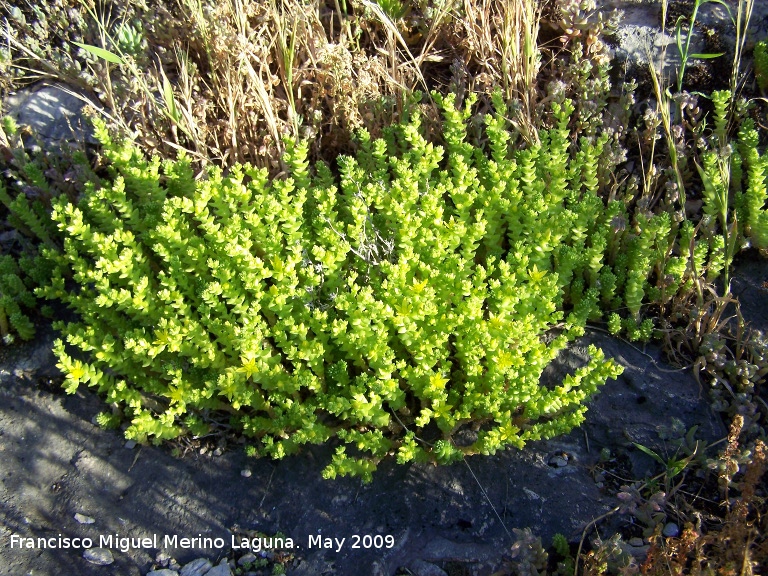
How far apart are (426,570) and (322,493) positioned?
576 mm

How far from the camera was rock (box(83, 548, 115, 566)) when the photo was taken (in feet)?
9.64

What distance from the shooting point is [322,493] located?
309 centimetres

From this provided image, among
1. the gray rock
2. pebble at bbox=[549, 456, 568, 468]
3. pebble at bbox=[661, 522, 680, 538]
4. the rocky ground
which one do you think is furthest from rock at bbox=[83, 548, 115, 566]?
the gray rock

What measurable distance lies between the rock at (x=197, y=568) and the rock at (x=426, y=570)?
87 centimetres

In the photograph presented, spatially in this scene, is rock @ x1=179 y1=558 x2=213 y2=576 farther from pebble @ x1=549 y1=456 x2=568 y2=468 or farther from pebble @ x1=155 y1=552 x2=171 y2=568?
pebble @ x1=549 y1=456 x2=568 y2=468

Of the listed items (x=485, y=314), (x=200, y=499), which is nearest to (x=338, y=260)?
(x=485, y=314)

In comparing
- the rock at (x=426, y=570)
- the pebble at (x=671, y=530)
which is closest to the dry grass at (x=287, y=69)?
the pebble at (x=671, y=530)

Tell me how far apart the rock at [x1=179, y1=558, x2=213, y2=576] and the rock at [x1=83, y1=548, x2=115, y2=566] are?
1.07 ft

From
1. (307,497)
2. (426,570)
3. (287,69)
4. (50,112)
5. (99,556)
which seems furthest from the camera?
(50,112)

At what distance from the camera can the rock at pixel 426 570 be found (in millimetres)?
2820

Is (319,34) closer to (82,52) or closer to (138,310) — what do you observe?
(82,52)

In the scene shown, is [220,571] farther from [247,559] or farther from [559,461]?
[559,461]

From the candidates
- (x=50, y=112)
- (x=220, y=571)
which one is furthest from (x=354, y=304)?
(x=50, y=112)

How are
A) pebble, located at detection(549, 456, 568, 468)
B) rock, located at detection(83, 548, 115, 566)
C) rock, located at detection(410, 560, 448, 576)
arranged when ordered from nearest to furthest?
rock, located at detection(410, 560, 448, 576)
rock, located at detection(83, 548, 115, 566)
pebble, located at detection(549, 456, 568, 468)
